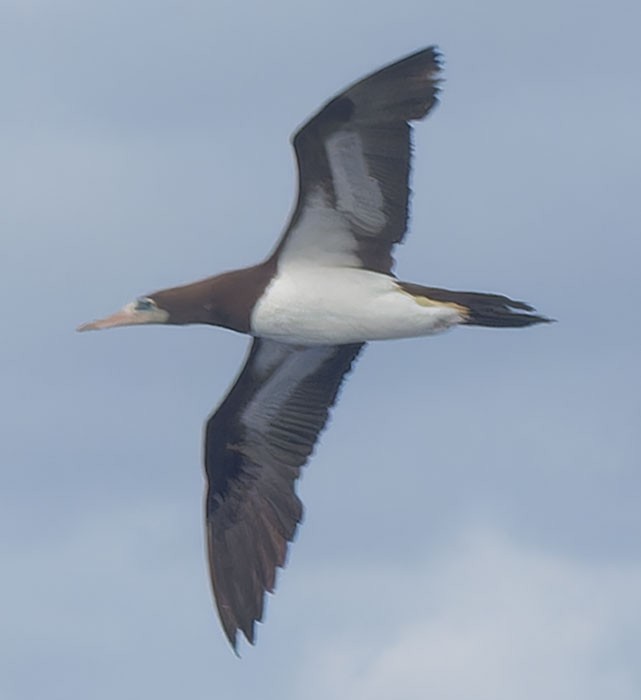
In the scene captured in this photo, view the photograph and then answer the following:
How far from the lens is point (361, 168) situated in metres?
16.7

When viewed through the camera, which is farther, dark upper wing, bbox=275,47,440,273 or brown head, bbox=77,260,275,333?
brown head, bbox=77,260,275,333

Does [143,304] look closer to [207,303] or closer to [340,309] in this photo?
[207,303]

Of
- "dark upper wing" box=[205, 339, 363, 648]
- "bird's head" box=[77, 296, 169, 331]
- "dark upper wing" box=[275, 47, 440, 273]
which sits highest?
"dark upper wing" box=[275, 47, 440, 273]

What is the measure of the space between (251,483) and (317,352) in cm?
121

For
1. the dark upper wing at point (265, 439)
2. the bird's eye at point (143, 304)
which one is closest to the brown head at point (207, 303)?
the bird's eye at point (143, 304)

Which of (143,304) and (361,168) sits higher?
(361,168)

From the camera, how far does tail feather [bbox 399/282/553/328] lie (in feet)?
55.3

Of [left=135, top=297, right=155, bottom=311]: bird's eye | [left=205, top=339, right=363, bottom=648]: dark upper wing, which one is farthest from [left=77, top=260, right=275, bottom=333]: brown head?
[left=205, top=339, right=363, bottom=648]: dark upper wing

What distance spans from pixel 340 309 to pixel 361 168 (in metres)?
1.15

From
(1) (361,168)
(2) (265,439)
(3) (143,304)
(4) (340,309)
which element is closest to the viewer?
(1) (361,168)

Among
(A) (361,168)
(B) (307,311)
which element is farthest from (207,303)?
(A) (361,168)

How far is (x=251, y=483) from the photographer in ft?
62.0

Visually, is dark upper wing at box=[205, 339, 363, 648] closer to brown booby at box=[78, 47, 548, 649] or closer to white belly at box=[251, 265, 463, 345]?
brown booby at box=[78, 47, 548, 649]

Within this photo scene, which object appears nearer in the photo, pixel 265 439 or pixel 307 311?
pixel 307 311
